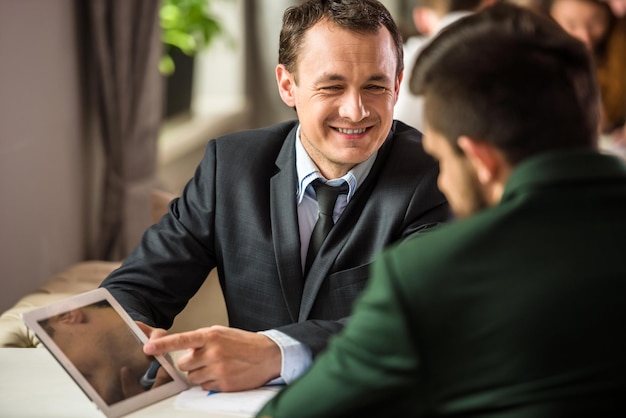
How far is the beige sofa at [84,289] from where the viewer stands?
2277 mm

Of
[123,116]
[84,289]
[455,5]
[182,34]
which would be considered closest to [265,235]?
[84,289]

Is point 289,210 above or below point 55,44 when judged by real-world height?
below

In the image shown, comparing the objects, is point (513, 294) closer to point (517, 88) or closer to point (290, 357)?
point (517, 88)

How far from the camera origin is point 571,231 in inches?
42.6

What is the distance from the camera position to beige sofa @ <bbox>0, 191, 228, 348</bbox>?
7.47ft

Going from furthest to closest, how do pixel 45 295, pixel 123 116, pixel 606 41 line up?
pixel 606 41 → pixel 123 116 → pixel 45 295

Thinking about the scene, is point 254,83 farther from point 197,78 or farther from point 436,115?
point 436,115

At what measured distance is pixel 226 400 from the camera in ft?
5.10

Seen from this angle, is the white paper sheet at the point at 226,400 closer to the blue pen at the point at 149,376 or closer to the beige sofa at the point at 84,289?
the blue pen at the point at 149,376

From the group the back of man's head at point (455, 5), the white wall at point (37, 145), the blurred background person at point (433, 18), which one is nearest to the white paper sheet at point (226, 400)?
the white wall at point (37, 145)

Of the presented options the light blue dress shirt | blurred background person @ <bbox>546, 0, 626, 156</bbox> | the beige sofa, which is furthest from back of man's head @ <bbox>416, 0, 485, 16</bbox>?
the light blue dress shirt

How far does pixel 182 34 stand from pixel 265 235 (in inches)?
112

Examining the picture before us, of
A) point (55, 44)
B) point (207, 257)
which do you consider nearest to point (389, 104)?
point (207, 257)

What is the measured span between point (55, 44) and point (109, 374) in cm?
210
